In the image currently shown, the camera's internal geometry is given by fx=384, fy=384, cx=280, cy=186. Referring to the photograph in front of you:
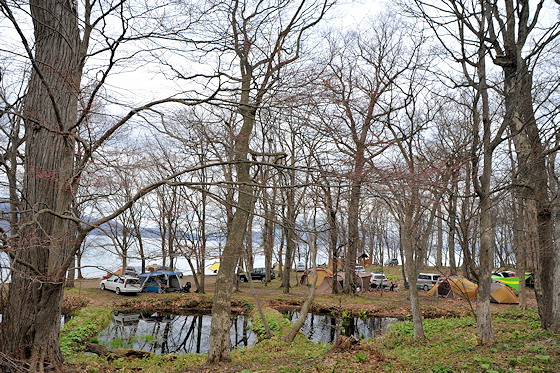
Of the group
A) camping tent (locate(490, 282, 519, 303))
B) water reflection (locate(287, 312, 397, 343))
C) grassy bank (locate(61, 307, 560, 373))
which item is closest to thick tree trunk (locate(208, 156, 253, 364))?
grassy bank (locate(61, 307, 560, 373))

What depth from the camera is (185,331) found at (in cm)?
1430

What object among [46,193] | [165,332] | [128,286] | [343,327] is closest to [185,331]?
[165,332]

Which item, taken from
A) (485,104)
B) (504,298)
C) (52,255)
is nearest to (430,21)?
(485,104)

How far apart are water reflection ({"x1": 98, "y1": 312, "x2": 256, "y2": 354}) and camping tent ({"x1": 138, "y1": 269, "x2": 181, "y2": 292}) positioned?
4555mm

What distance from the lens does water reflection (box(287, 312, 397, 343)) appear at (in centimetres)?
1315

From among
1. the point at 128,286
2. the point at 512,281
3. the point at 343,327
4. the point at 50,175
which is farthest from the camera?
the point at 512,281

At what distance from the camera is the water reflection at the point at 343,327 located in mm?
13148

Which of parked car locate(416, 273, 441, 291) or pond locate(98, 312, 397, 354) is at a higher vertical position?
parked car locate(416, 273, 441, 291)

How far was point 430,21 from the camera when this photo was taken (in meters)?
7.09

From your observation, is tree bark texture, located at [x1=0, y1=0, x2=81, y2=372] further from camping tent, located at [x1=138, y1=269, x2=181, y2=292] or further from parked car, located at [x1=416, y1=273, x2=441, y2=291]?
parked car, located at [x1=416, y1=273, x2=441, y2=291]

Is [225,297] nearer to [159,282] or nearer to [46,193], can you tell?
[46,193]

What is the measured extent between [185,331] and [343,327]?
19.6ft

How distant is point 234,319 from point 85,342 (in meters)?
6.31

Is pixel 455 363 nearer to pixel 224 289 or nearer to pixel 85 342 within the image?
pixel 224 289
